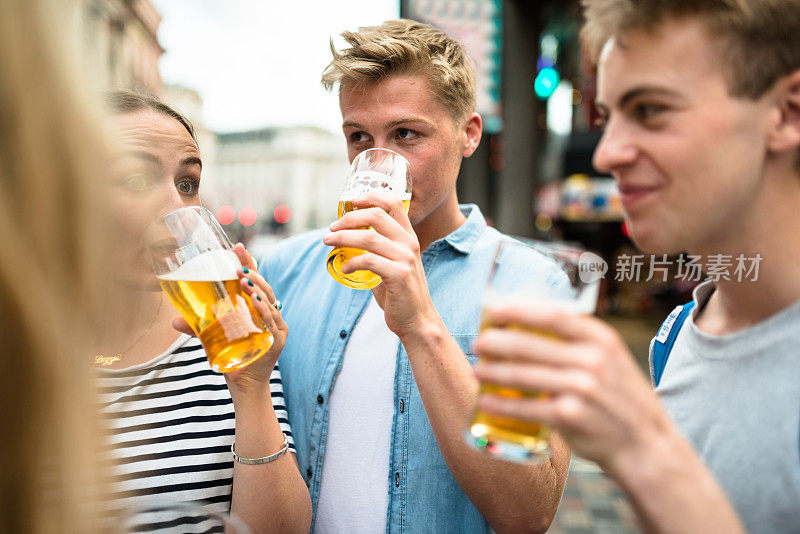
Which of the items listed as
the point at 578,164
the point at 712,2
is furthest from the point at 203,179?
the point at 578,164

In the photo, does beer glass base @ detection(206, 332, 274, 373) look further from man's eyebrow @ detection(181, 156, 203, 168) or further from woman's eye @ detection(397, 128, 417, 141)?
woman's eye @ detection(397, 128, 417, 141)

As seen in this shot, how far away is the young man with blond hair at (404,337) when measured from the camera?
1.31 m

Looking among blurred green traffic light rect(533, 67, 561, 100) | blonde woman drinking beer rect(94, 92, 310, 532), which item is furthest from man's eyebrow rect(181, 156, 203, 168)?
blurred green traffic light rect(533, 67, 561, 100)

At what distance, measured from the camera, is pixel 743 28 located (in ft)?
2.80

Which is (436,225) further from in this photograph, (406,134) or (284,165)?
(284,165)

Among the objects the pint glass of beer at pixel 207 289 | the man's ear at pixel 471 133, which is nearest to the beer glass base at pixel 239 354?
the pint glass of beer at pixel 207 289

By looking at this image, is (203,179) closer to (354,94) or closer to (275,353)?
(354,94)

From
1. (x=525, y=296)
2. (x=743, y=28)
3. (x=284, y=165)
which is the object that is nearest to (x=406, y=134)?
(x=743, y=28)

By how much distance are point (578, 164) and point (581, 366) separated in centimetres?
1023

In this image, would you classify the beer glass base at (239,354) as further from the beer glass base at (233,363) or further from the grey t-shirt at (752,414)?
the grey t-shirt at (752,414)

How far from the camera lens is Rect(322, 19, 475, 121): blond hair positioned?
168 cm

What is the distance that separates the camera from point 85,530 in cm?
65

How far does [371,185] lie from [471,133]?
718mm

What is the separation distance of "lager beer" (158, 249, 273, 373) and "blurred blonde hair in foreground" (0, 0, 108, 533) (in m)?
0.53
